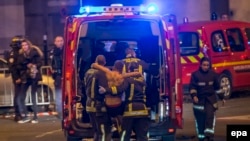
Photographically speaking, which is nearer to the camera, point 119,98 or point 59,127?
point 119,98

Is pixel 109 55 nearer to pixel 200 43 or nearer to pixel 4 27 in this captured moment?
pixel 200 43

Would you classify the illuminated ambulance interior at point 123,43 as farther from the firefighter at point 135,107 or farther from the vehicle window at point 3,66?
the vehicle window at point 3,66

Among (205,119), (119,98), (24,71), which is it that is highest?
(24,71)

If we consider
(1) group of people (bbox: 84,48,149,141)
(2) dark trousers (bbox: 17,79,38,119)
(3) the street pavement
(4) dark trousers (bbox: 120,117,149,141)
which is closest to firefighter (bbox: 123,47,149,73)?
(1) group of people (bbox: 84,48,149,141)

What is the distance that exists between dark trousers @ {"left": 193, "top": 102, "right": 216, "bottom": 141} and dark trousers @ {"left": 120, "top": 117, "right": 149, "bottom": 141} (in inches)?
71.8

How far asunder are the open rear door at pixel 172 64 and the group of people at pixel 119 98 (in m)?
0.43

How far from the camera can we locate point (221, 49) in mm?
17734

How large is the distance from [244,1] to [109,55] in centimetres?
1464

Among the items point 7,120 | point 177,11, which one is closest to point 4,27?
point 177,11

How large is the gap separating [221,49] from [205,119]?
578 cm

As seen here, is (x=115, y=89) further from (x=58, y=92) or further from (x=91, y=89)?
(x=58, y=92)

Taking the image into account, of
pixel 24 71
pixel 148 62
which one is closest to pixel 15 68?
pixel 24 71

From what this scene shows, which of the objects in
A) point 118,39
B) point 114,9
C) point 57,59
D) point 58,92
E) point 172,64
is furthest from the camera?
point 58,92

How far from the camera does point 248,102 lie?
17672 mm
